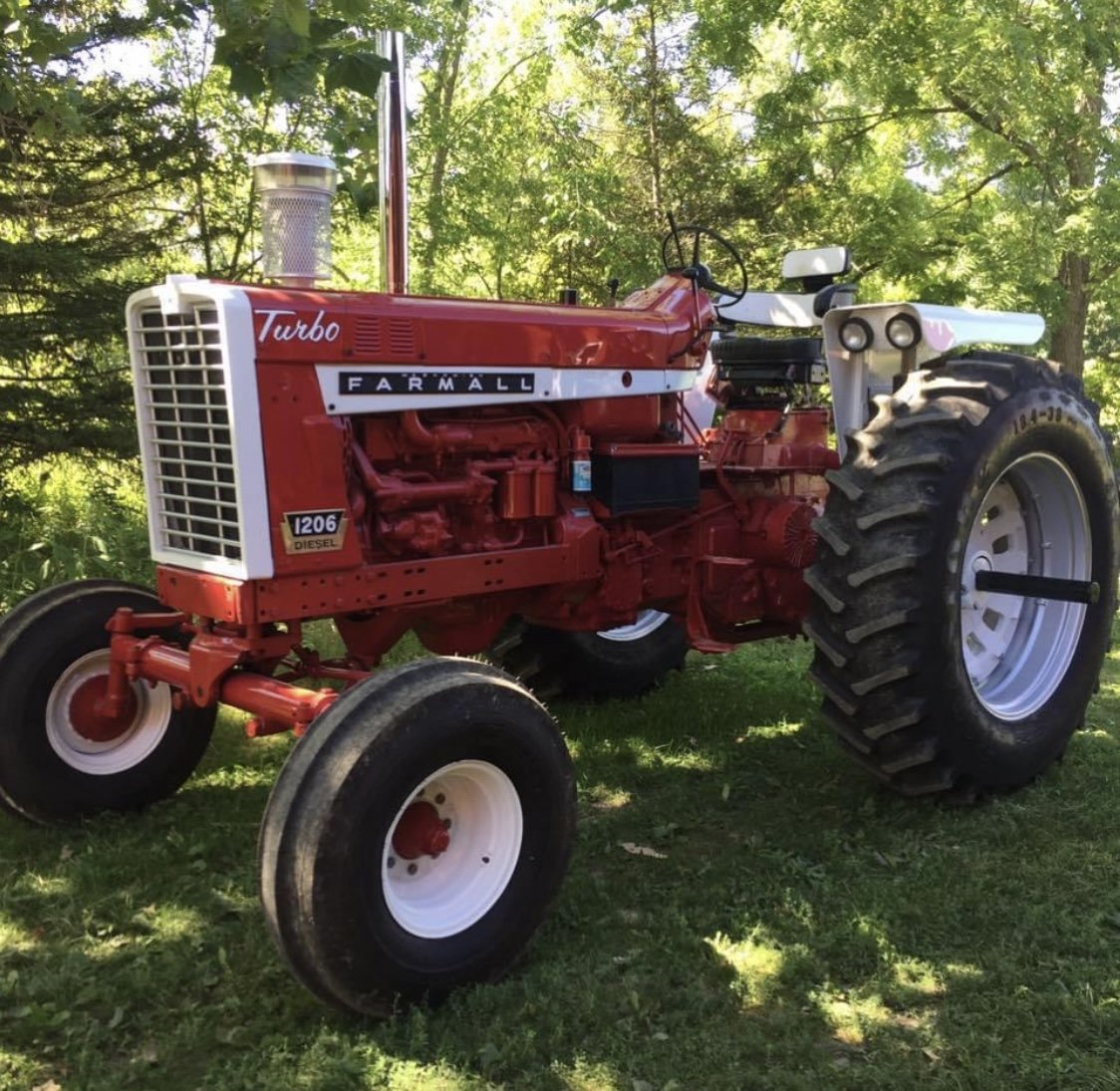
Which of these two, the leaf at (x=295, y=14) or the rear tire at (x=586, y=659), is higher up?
the leaf at (x=295, y=14)

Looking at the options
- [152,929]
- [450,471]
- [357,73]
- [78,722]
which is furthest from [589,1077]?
[357,73]

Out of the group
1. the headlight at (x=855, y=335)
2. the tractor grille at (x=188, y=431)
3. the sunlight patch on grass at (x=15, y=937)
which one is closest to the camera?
the sunlight patch on grass at (x=15, y=937)

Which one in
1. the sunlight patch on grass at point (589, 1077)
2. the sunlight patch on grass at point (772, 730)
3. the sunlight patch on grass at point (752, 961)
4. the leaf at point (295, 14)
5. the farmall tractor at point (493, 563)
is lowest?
the sunlight patch on grass at point (772, 730)

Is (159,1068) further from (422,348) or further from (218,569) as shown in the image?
(422,348)

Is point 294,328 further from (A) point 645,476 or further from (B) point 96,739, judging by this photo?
(B) point 96,739

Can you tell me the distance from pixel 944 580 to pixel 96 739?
2.91 meters

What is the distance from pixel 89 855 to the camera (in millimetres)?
3453

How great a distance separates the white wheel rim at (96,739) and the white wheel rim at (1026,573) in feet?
9.85

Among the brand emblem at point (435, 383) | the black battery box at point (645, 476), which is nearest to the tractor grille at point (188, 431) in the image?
the brand emblem at point (435, 383)

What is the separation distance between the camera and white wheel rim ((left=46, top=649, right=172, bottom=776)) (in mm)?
3646

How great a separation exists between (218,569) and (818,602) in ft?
6.32

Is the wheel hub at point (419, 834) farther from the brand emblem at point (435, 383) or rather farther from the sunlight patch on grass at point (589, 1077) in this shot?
the brand emblem at point (435, 383)

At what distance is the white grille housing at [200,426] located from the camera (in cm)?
295

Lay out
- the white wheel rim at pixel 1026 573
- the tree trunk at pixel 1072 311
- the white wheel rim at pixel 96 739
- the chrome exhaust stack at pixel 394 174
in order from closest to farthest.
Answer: the chrome exhaust stack at pixel 394 174
the white wheel rim at pixel 96 739
the white wheel rim at pixel 1026 573
the tree trunk at pixel 1072 311
